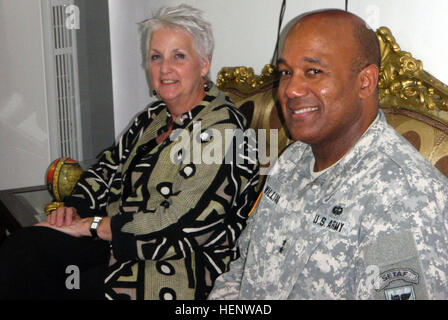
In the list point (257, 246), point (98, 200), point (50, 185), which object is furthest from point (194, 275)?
point (50, 185)

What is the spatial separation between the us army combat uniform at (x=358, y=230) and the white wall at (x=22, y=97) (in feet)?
6.15

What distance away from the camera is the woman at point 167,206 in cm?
161

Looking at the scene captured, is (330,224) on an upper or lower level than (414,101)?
lower

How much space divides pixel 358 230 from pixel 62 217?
1.03 meters

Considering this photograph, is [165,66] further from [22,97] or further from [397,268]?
[22,97]

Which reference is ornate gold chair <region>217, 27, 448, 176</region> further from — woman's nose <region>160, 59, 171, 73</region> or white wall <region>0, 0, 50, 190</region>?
white wall <region>0, 0, 50, 190</region>

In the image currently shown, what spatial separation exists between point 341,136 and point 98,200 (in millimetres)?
1019

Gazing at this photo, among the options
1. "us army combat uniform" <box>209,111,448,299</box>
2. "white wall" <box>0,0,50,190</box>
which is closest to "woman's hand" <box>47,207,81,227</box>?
"us army combat uniform" <box>209,111,448,299</box>

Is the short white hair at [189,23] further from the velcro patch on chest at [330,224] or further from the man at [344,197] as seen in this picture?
the velcro patch on chest at [330,224]

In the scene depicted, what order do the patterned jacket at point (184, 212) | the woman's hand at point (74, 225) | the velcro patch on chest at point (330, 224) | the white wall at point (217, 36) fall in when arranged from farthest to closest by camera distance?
the white wall at point (217, 36)
the woman's hand at point (74, 225)
the patterned jacket at point (184, 212)
the velcro patch on chest at point (330, 224)

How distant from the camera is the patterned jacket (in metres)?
1.60

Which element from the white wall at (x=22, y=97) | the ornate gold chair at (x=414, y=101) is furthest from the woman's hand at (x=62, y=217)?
the white wall at (x=22, y=97)

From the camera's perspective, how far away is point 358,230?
115 centimetres
